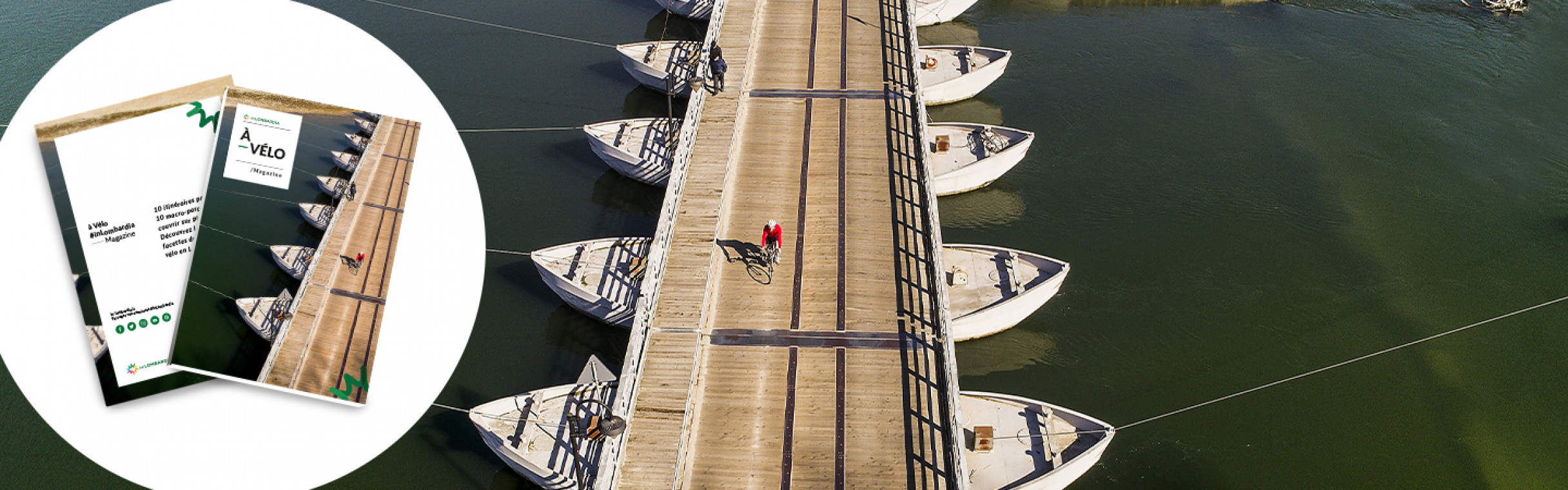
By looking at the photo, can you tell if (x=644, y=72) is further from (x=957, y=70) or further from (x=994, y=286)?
(x=994, y=286)

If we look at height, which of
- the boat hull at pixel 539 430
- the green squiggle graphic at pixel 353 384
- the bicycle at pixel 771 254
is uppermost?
the bicycle at pixel 771 254

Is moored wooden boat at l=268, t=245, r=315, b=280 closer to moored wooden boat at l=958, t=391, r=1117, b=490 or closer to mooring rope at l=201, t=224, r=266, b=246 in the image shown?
mooring rope at l=201, t=224, r=266, b=246

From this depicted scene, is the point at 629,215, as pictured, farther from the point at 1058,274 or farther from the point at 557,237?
the point at 1058,274

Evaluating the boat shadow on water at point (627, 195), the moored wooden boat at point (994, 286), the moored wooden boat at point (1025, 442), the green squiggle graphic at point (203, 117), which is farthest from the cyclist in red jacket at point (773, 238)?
the green squiggle graphic at point (203, 117)

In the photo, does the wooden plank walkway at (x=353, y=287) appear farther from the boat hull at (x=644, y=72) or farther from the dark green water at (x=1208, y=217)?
the boat hull at (x=644, y=72)

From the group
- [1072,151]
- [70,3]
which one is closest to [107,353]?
[1072,151]

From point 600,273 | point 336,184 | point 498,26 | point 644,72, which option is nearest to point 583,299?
point 600,273
